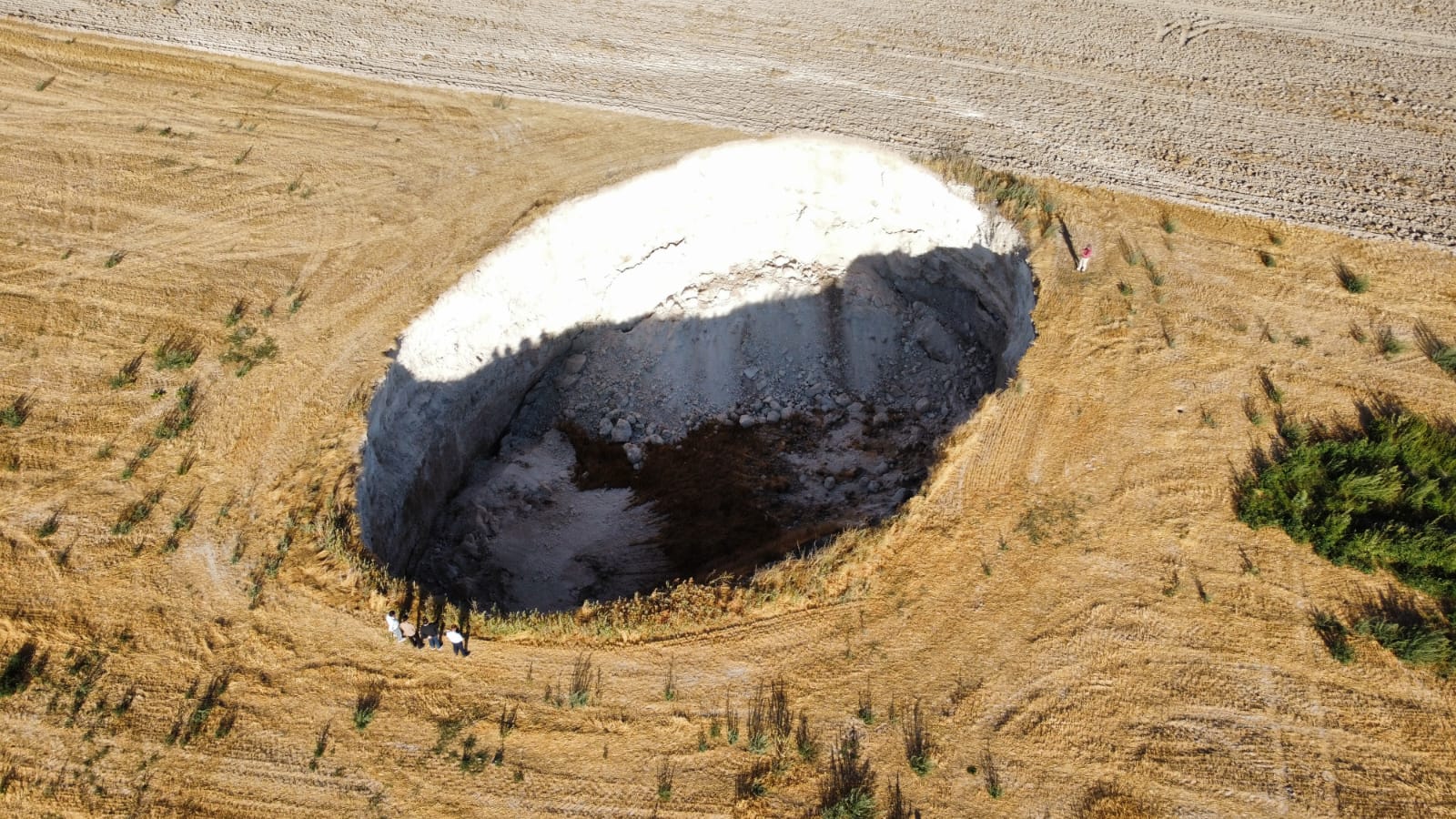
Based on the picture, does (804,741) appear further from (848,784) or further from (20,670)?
(20,670)

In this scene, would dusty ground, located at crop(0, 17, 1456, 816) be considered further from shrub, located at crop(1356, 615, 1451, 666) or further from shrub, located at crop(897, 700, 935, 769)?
shrub, located at crop(1356, 615, 1451, 666)

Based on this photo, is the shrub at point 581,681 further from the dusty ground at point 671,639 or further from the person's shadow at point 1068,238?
the person's shadow at point 1068,238

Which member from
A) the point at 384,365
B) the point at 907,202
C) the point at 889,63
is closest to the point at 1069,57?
the point at 889,63

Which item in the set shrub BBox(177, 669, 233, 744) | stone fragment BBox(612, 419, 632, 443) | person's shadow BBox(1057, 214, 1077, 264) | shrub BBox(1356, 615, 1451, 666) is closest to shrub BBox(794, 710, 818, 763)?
shrub BBox(177, 669, 233, 744)

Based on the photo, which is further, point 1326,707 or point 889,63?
point 889,63

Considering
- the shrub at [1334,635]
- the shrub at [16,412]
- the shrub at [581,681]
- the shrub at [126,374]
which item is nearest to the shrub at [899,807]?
the shrub at [581,681]

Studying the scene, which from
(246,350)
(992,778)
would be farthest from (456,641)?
(992,778)

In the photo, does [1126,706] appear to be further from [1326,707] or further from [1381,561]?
[1381,561]

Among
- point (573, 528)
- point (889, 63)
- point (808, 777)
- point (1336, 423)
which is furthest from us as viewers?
point (889, 63)
